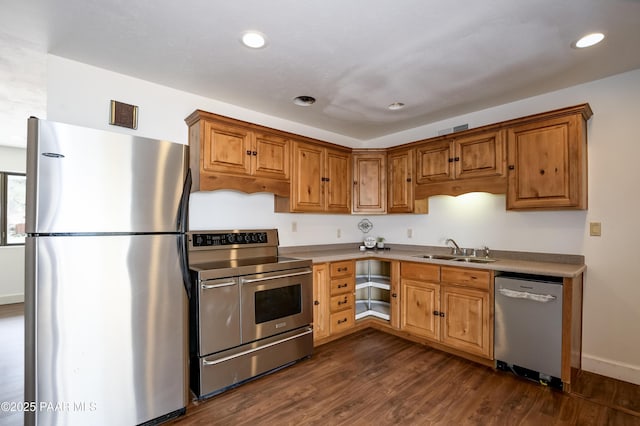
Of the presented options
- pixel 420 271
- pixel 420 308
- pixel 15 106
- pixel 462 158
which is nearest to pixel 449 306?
pixel 420 308

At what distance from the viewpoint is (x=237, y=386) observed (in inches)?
95.9

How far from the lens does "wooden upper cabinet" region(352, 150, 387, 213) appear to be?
3.92 metres

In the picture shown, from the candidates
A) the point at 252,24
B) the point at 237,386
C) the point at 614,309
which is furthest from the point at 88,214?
the point at 614,309

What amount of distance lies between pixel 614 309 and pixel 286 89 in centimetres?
340

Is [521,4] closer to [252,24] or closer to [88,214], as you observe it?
[252,24]

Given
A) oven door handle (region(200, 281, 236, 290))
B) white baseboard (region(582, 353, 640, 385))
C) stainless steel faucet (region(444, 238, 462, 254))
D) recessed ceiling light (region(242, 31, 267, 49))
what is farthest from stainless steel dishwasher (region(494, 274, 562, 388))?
recessed ceiling light (region(242, 31, 267, 49))

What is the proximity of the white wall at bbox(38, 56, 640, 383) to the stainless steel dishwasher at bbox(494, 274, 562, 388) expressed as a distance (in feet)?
1.93

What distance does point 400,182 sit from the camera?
379 centimetres

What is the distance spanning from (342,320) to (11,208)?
591 centimetres

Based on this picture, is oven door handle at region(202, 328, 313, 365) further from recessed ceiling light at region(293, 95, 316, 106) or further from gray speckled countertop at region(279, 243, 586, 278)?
recessed ceiling light at region(293, 95, 316, 106)

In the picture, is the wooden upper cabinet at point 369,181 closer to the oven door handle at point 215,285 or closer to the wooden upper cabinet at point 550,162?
the wooden upper cabinet at point 550,162

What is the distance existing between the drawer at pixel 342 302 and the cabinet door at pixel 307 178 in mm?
1006

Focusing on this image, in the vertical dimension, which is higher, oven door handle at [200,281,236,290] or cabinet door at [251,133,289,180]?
cabinet door at [251,133,289,180]

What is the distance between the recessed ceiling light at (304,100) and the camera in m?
2.97
